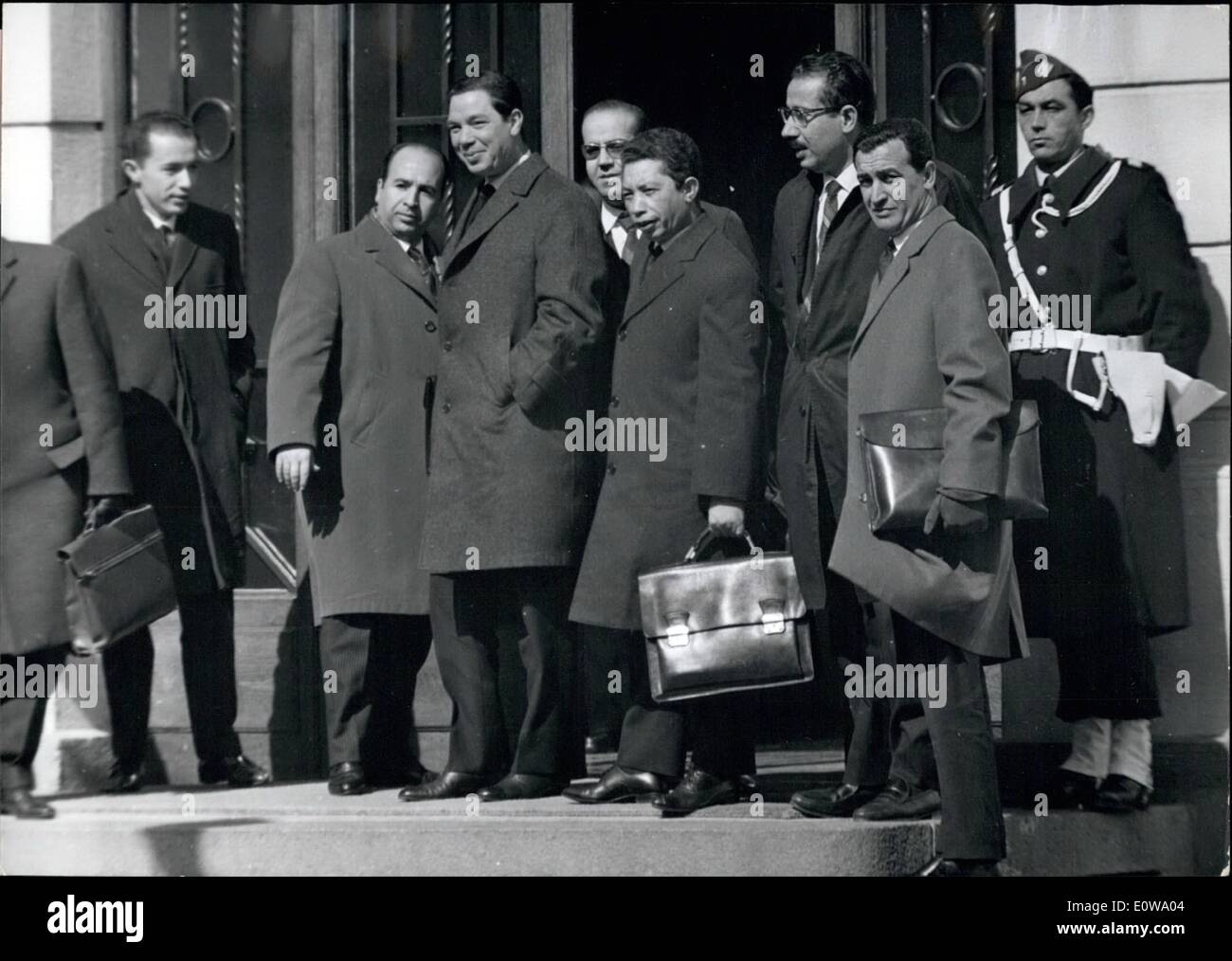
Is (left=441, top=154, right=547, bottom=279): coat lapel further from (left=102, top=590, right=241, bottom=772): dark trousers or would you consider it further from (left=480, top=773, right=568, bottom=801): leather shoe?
(left=480, top=773, right=568, bottom=801): leather shoe

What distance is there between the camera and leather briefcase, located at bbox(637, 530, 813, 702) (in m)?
6.18

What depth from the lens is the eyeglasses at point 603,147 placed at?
22.8 feet

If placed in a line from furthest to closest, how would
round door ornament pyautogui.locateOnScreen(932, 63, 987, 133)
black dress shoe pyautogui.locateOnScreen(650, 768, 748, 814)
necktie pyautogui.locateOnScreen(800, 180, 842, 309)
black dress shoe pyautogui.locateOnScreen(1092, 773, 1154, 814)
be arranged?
round door ornament pyautogui.locateOnScreen(932, 63, 987, 133)
black dress shoe pyautogui.locateOnScreen(1092, 773, 1154, 814)
necktie pyautogui.locateOnScreen(800, 180, 842, 309)
black dress shoe pyautogui.locateOnScreen(650, 768, 748, 814)

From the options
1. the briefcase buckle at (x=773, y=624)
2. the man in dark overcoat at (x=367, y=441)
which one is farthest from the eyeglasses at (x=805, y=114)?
the briefcase buckle at (x=773, y=624)

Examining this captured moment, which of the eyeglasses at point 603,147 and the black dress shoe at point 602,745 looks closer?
the eyeglasses at point 603,147

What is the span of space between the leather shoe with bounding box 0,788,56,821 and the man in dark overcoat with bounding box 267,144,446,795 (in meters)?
0.93

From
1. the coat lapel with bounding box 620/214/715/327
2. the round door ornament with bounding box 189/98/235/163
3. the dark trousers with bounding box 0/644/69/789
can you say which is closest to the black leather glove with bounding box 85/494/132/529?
the dark trousers with bounding box 0/644/69/789

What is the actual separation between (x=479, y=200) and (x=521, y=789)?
6.29ft

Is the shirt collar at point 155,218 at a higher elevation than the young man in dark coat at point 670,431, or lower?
higher

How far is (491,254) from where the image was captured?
6609 mm

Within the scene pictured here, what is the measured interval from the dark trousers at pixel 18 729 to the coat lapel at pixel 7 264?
119 cm

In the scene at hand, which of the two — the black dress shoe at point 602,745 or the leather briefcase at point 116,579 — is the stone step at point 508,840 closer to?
the leather briefcase at point 116,579

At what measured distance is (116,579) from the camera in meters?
6.53
